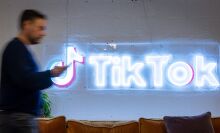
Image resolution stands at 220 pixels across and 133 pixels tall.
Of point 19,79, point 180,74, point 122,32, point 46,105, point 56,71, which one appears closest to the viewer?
point 19,79

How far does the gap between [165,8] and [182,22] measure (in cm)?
28

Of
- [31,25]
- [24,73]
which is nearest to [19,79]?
[24,73]

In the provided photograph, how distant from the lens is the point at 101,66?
4898 mm

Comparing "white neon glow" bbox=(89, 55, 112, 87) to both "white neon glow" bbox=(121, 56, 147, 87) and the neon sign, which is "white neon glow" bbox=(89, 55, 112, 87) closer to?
the neon sign

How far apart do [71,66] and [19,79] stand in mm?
2924

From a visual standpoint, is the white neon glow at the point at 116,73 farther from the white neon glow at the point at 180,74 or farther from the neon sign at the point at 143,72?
the white neon glow at the point at 180,74

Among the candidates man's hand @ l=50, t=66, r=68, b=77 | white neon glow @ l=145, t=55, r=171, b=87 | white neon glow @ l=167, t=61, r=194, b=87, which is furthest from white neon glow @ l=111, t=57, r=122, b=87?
man's hand @ l=50, t=66, r=68, b=77

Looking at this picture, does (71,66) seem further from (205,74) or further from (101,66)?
(205,74)

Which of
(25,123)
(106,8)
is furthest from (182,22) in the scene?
(25,123)

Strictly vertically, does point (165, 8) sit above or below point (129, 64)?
above

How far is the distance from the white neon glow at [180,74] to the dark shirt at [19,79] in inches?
119

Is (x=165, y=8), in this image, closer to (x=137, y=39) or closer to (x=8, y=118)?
(x=137, y=39)

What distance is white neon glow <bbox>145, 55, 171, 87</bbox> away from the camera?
489 cm

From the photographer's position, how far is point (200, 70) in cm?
488
